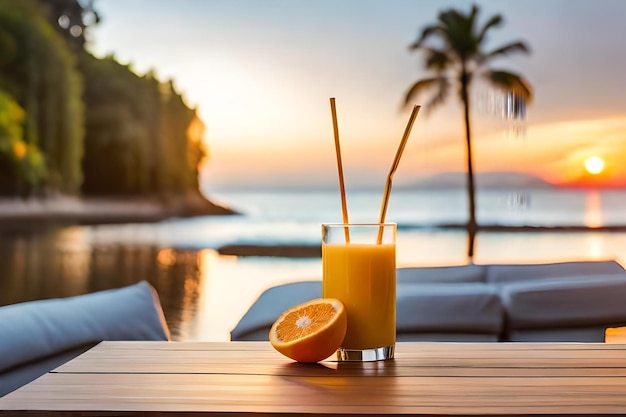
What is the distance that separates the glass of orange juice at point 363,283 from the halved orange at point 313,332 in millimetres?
26

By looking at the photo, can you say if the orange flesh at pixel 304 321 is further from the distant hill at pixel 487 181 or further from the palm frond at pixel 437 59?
the palm frond at pixel 437 59

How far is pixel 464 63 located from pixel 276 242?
4.90 ft

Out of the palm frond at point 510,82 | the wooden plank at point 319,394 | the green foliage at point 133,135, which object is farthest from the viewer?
the green foliage at point 133,135

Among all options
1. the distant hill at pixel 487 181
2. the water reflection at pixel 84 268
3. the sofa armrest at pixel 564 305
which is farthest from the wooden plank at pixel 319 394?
the distant hill at pixel 487 181

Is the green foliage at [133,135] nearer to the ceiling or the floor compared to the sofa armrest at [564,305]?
nearer to the ceiling

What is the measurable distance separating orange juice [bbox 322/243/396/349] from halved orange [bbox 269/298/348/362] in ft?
0.07

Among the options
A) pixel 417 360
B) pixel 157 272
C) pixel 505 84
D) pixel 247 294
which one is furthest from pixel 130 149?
pixel 417 360

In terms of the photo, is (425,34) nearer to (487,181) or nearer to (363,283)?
(487,181)

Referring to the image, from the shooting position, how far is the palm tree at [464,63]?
4.61 metres

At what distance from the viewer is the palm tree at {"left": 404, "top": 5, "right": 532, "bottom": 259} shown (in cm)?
461

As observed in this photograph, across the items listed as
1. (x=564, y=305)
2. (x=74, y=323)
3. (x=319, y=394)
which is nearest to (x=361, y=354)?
(x=319, y=394)

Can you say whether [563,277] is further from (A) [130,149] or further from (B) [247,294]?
(A) [130,149]

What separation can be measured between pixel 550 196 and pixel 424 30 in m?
1.18

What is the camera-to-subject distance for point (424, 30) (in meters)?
4.62
